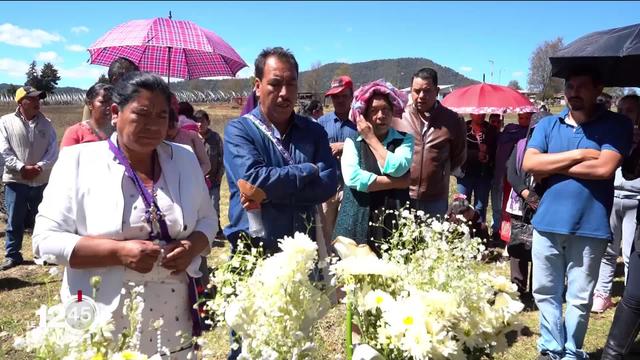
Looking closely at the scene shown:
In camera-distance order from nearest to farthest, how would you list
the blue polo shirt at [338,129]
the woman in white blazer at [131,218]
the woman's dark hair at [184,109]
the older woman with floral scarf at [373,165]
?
the woman in white blazer at [131,218] → the older woman with floral scarf at [373,165] → the blue polo shirt at [338,129] → the woman's dark hair at [184,109]

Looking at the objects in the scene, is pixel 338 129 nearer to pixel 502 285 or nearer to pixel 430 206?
pixel 430 206

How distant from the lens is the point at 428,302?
3.73 feet

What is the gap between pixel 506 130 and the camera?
249 inches

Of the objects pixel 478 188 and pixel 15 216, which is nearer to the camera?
pixel 15 216

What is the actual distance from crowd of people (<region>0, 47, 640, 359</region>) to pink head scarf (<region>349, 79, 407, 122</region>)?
0.03 feet

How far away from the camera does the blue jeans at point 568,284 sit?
3125 mm

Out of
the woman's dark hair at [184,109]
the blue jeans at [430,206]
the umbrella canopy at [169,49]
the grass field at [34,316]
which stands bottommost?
the grass field at [34,316]

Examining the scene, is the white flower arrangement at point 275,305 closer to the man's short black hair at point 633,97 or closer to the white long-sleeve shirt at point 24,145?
the man's short black hair at point 633,97

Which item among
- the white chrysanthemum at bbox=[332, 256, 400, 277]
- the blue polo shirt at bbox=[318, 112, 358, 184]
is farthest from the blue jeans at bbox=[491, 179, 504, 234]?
the white chrysanthemum at bbox=[332, 256, 400, 277]

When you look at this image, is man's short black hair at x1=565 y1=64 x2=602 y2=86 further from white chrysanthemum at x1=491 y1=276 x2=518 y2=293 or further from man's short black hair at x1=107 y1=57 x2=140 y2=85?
man's short black hair at x1=107 y1=57 x2=140 y2=85

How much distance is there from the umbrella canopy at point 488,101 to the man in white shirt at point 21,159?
546 centimetres

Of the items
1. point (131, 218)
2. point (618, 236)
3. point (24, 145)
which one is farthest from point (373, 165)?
point (24, 145)

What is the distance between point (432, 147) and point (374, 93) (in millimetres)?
1108

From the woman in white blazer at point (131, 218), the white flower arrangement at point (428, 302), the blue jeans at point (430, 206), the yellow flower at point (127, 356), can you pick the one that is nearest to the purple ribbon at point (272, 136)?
the woman in white blazer at point (131, 218)
